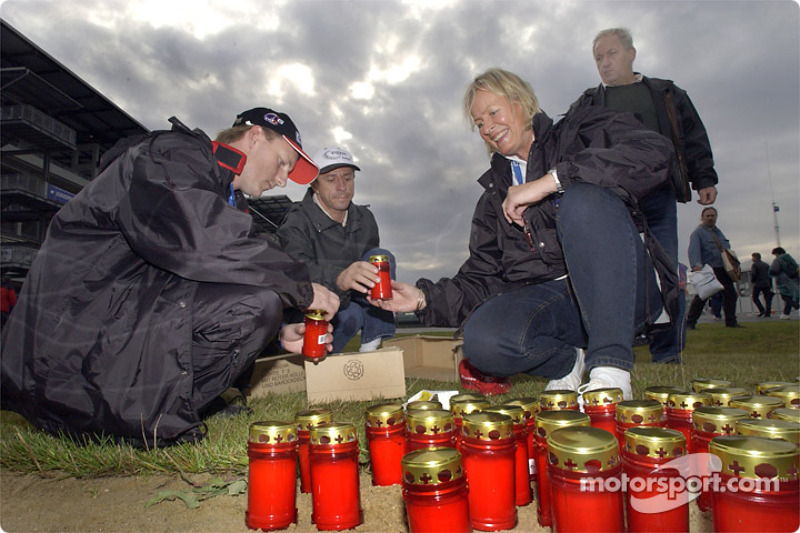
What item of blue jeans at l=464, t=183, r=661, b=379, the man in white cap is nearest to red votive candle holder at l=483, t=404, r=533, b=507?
blue jeans at l=464, t=183, r=661, b=379

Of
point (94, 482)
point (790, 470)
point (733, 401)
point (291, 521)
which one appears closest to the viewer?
point (790, 470)

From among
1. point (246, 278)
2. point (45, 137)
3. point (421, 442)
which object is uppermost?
point (45, 137)

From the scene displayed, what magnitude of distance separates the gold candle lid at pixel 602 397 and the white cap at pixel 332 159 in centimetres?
336

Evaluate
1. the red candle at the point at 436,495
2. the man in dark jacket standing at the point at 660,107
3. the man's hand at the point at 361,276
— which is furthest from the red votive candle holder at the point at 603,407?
the man in dark jacket standing at the point at 660,107

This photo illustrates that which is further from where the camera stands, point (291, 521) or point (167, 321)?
point (167, 321)

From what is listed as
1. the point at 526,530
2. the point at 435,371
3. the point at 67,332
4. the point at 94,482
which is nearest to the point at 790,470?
the point at 526,530

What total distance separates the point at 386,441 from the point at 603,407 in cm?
69

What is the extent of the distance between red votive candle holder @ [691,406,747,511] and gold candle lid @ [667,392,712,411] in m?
0.19

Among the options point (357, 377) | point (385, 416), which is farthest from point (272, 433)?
point (357, 377)

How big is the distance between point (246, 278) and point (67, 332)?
695 mm

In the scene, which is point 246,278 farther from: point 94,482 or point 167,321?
point 94,482

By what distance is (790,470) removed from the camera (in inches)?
34.8

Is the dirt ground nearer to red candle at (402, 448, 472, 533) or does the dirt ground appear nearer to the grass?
the grass

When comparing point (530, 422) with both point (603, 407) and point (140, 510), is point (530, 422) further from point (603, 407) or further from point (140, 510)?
point (140, 510)
